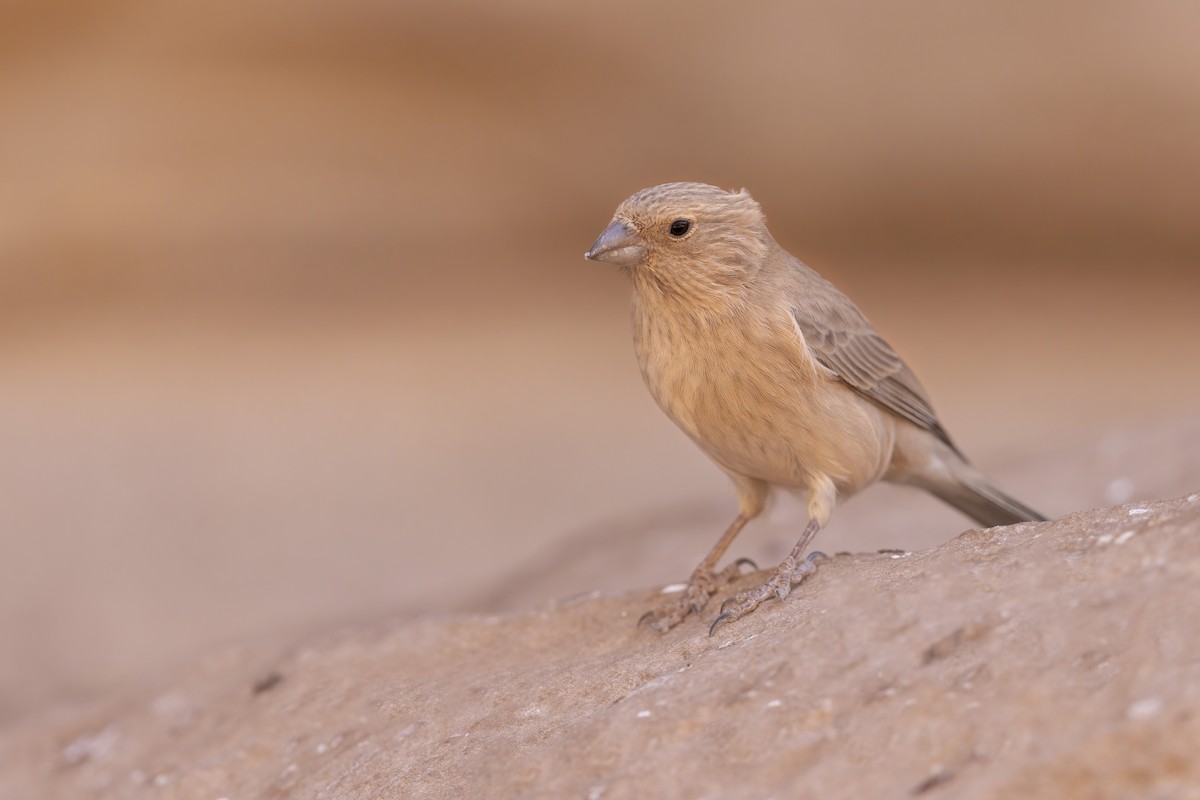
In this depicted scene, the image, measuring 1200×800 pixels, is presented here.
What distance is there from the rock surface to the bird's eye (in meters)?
1.14

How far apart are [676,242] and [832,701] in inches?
73.2

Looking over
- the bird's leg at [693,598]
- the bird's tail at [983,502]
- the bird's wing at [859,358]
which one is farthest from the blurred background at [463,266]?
the bird's leg at [693,598]

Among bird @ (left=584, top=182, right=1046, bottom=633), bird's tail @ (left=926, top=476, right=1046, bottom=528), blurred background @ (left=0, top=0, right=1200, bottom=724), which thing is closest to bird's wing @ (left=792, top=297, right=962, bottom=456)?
bird @ (left=584, top=182, right=1046, bottom=633)

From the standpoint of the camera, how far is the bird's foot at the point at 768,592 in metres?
3.54

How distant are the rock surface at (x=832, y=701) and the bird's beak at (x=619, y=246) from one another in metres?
1.13

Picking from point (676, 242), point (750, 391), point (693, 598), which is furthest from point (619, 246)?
point (693, 598)

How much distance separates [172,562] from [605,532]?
3.12 meters

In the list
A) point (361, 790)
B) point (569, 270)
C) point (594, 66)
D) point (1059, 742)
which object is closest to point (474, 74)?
point (594, 66)

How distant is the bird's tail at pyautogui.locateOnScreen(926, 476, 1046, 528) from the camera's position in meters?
4.85

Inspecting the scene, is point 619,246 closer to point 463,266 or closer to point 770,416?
point 770,416

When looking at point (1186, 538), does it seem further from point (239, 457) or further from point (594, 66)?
point (239, 457)

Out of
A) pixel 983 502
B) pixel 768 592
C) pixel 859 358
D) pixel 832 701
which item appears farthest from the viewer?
pixel 983 502

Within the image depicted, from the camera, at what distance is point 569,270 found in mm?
9406

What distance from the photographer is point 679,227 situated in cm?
407
